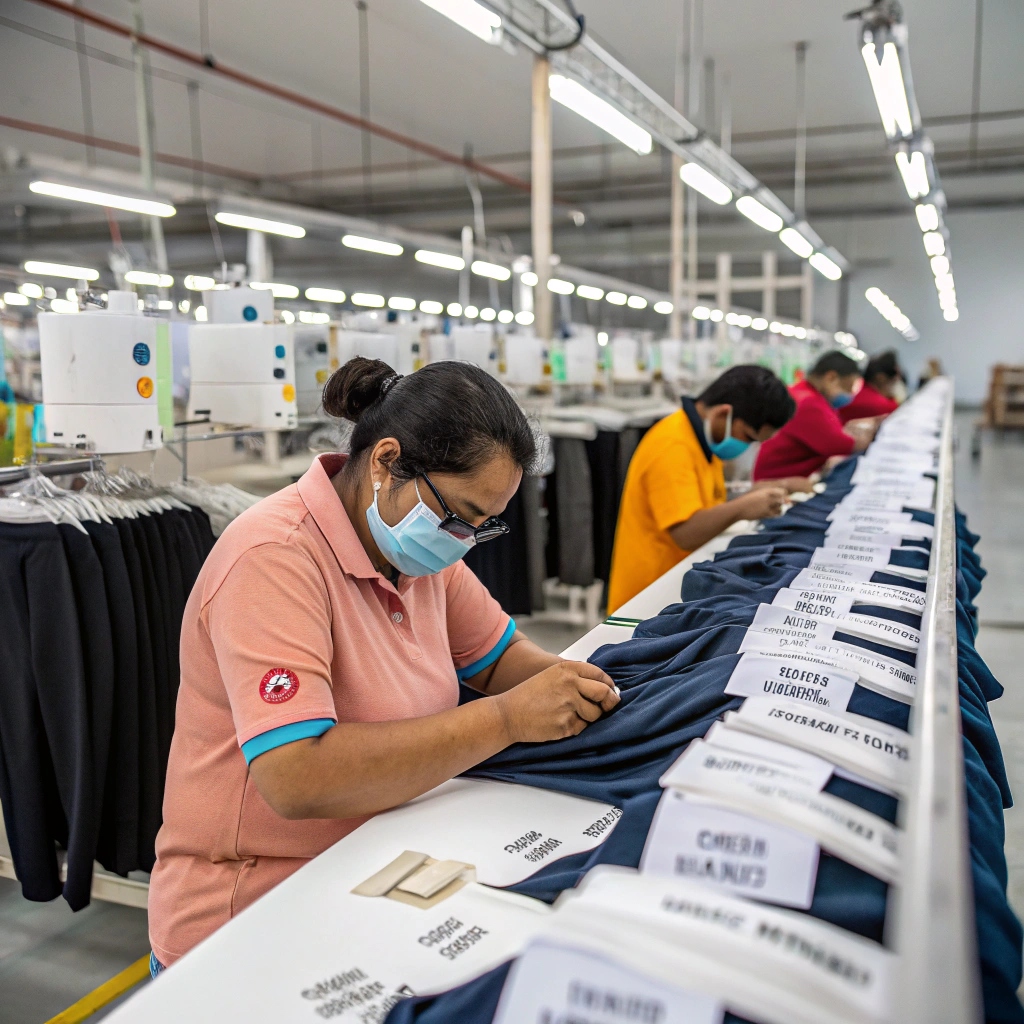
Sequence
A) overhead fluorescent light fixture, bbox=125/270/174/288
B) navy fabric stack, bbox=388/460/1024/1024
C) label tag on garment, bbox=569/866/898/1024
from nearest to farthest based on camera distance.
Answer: label tag on garment, bbox=569/866/898/1024, navy fabric stack, bbox=388/460/1024/1024, overhead fluorescent light fixture, bbox=125/270/174/288

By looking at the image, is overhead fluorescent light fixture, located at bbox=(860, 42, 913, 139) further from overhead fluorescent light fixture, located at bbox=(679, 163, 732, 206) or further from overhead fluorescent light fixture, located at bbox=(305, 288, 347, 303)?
overhead fluorescent light fixture, located at bbox=(305, 288, 347, 303)

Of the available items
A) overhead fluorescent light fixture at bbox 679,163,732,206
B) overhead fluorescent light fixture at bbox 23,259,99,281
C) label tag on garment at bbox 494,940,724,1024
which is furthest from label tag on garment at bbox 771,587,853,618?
overhead fluorescent light fixture at bbox 679,163,732,206

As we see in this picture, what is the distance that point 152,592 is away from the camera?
2.39m

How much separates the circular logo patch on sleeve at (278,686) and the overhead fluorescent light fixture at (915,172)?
18.4ft

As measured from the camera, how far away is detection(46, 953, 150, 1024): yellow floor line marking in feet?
7.13

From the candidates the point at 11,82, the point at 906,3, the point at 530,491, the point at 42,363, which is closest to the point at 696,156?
the point at 530,491

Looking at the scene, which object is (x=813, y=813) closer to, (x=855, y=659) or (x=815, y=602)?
(x=855, y=659)

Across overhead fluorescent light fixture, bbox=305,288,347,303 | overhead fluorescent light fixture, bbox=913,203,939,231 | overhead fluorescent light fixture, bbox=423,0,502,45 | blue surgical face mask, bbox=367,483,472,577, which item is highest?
overhead fluorescent light fixture, bbox=913,203,939,231

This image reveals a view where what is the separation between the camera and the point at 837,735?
1168mm

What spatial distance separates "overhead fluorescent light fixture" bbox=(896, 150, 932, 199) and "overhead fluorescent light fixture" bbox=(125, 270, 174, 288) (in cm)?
446

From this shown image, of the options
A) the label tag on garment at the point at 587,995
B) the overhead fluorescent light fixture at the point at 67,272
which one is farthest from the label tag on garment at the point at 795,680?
the overhead fluorescent light fixture at the point at 67,272

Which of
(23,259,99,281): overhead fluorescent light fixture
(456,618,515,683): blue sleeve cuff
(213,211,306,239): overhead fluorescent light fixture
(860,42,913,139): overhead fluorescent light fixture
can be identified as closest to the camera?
(456,618,515,683): blue sleeve cuff

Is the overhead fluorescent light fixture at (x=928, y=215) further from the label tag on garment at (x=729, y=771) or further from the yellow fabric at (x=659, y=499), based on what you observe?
the label tag on garment at (x=729, y=771)

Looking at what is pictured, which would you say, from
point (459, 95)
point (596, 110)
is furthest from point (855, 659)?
point (459, 95)
